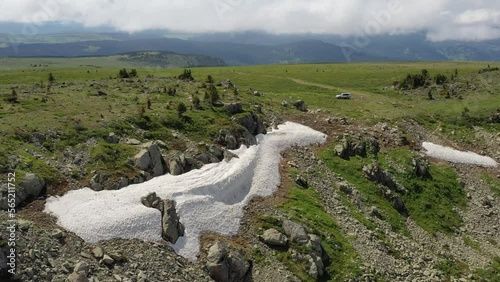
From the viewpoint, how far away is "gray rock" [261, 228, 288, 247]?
122 feet

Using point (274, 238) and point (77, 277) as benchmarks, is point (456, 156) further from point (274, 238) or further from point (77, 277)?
point (77, 277)

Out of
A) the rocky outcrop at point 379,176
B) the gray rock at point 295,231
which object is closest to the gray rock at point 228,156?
the gray rock at point 295,231

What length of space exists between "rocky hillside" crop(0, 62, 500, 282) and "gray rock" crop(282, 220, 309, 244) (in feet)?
0.44

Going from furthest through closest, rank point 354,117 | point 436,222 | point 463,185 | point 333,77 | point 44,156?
point 333,77 → point 354,117 → point 463,185 → point 436,222 → point 44,156


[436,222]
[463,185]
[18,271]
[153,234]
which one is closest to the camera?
[18,271]

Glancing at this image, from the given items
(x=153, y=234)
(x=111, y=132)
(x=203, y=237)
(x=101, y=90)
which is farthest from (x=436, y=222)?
(x=101, y=90)

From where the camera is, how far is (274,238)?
37375 millimetres

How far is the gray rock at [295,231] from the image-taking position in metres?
38.2

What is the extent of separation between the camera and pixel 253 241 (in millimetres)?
37344

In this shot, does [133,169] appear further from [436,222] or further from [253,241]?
[436,222]

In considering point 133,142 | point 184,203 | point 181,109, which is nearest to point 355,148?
point 181,109

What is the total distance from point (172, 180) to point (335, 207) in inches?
732

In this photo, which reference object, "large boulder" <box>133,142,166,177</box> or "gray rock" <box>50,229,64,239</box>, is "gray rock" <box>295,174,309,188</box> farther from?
"gray rock" <box>50,229,64,239</box>

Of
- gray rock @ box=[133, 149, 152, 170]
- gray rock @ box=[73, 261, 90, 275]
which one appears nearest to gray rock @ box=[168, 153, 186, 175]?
gray rock @ box=[133, 149, 152, 170]
